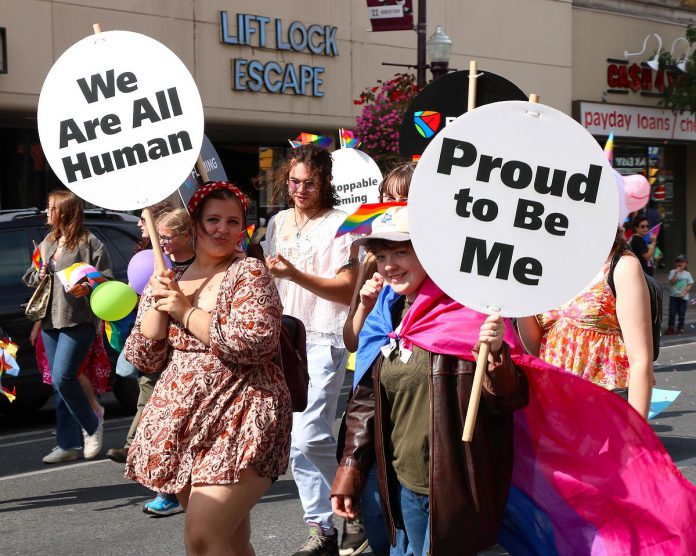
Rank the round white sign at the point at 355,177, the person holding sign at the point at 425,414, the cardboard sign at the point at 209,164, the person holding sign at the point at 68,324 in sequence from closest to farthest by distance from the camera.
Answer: the person holding sign at the point at 425,414 → the cardboard sign at the point at 209,164 → the round white sign at the point at 355,177 → the person holding sign at the point at 68,324

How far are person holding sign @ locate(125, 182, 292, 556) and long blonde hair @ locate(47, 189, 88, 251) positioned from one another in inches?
140

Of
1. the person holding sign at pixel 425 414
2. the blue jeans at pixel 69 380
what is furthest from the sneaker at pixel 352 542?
the blue jeans at pixel 69 380

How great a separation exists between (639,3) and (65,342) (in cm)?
1928

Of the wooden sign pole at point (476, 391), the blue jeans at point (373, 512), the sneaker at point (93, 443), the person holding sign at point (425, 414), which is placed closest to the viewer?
the wooden sign pole at point (476, 391)

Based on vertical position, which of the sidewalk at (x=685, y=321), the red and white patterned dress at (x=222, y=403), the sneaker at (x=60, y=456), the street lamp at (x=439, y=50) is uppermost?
the street lamp at (x=439, y=50)

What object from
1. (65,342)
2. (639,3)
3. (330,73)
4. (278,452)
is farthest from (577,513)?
(639,3)

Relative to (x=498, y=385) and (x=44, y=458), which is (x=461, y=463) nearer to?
(x=498, y=385)

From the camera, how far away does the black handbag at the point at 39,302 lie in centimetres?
746

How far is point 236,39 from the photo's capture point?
1684 cm

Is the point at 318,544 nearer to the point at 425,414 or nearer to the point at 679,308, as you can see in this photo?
the point at 425,414

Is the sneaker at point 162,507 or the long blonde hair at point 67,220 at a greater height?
the long blonde hair at point 67,220

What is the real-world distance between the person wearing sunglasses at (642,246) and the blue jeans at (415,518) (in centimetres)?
797

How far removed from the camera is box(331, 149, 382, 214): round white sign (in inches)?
287

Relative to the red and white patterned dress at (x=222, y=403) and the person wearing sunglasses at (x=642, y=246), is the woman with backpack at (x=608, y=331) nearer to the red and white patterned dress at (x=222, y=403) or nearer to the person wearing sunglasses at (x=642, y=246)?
the red and white patterned dress at (x=222, y=403)
